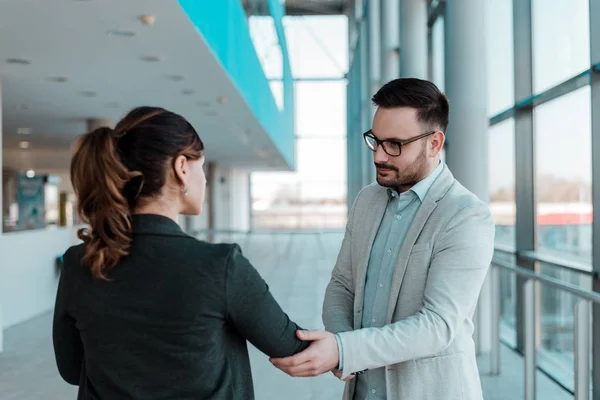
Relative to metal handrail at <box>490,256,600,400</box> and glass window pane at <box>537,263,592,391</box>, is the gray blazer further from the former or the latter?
glass window pane at <box>537,263,592,391</box>

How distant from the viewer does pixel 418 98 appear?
154 centimetres

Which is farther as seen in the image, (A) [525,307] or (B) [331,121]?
(B) [331,121]

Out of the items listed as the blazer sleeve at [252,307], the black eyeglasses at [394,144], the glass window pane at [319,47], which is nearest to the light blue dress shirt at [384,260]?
the black eyeglasses at [394,144]

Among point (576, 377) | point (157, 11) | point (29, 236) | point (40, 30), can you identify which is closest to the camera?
point (576, 377)

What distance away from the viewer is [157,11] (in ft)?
14.1

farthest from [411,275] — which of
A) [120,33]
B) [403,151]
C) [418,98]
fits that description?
[120,33]

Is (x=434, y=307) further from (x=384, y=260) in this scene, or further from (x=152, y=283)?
(x=152, y=283)

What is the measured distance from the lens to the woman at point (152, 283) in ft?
3.76

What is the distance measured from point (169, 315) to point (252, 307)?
146mm

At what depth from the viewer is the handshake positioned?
1.33 m

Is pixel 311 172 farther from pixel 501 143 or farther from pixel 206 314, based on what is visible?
pixel 206 314

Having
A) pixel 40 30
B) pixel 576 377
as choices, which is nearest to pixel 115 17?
pixel 40 30

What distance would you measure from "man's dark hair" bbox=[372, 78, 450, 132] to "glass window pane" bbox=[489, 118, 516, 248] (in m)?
4.84

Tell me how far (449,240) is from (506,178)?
17.6 feet
